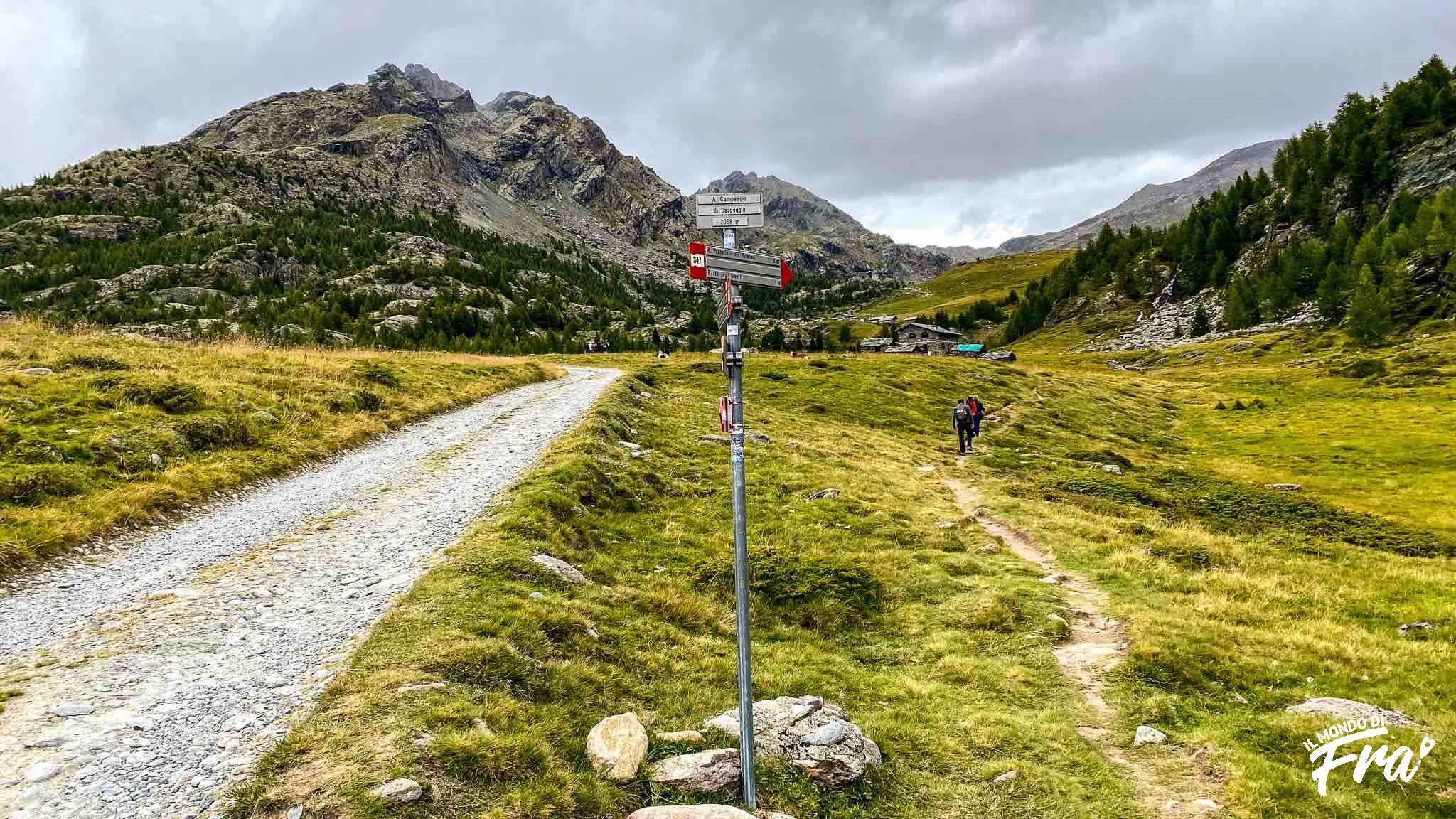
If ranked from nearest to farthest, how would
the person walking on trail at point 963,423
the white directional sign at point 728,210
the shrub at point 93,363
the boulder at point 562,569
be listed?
the white directional sign at point 728,210 → the boulder at point 562,569 → the shrub at point 93,363 → the person walking on trail at point 963,423

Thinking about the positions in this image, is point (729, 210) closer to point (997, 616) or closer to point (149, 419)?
point (997, 616)

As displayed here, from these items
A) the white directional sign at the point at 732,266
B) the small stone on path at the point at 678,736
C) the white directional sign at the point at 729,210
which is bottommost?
the small stone on path at the point at 678,736

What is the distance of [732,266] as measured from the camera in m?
7.77

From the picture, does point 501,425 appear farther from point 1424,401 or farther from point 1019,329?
point 1019,329

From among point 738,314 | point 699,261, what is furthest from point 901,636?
point 699,261

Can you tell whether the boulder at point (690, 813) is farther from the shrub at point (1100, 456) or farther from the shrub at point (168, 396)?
the shrub at point (1100, 456)

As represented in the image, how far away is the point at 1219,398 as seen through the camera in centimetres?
7525

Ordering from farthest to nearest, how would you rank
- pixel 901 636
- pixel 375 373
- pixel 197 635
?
pixel 375 373
pixel 901 636
pixel 197 635

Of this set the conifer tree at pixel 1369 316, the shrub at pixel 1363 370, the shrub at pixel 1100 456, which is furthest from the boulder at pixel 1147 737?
the conifer tree at pixel 1369 316

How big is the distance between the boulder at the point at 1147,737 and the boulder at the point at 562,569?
431 inches

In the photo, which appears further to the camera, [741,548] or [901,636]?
[901,636]

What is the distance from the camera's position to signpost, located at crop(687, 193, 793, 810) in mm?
7281

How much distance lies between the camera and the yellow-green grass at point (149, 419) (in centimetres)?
1385

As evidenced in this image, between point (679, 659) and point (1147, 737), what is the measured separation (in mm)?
8363
